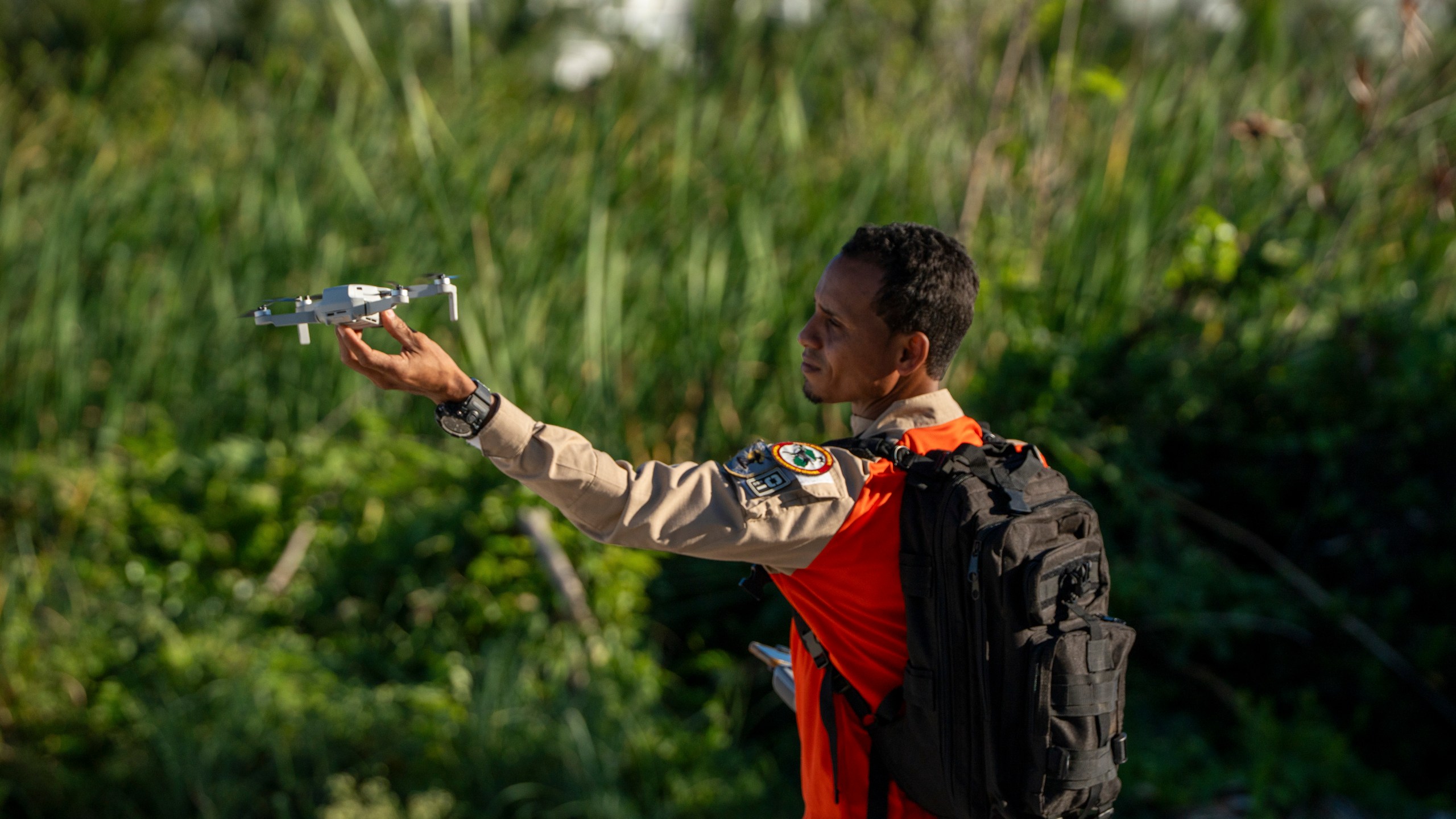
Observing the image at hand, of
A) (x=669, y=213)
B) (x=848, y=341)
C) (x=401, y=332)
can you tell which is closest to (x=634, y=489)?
(x=401, y=332)

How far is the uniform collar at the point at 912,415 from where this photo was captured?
2.00 metres

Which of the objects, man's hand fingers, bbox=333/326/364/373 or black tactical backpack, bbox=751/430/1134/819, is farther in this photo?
black tactical backpack, bbox=751/430/1134/819

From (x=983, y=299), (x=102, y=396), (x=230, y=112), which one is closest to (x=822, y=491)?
(x=983, y=299)

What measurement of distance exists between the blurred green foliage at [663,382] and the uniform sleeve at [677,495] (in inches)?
84.6

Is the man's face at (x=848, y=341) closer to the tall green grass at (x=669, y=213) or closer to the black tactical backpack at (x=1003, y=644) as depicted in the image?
the black tactical backpack at (x=1003, y=644)

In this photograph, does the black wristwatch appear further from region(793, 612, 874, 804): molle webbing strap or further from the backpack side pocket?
the backpack side pocket

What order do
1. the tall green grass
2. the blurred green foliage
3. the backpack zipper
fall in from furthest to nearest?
the tall green grass, the blurred green foliage, the backpack zipper

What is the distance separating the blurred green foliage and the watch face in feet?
7.44

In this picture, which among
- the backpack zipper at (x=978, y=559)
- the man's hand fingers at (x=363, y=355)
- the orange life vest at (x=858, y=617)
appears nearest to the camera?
the man's hand fingers at (x=363, y=355)

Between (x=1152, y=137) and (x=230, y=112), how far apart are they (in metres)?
4.92

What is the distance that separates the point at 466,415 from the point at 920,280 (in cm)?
74

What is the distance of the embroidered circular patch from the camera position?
1733mm

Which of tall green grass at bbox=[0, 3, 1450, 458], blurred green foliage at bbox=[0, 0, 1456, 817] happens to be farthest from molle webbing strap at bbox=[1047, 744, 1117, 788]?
tall green grass at bbox=[0, 3, 1450, 458]

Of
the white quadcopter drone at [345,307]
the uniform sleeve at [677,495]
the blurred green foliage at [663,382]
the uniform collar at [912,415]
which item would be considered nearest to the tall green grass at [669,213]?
the blurred green foliage at [663,382]
